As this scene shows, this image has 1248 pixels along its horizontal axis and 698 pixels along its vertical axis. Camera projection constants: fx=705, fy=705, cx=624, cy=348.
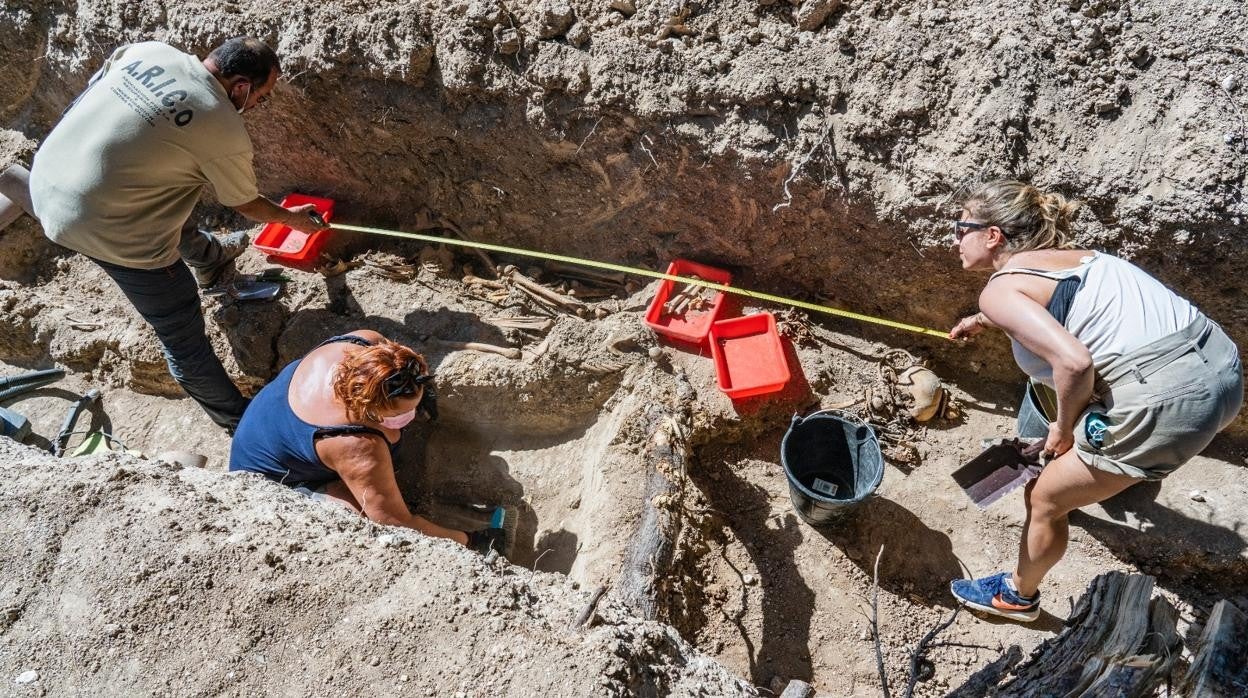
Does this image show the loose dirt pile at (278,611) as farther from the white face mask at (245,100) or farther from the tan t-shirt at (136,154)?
the white face mask at (245,100)

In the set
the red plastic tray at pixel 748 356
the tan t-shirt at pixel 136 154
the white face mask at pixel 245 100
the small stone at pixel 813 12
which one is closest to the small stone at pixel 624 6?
the small stone at pixel 813 12

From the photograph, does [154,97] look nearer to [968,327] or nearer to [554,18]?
[554,18]

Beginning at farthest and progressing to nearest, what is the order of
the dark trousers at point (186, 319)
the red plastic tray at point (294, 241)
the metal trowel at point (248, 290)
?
1. the red plastic tray at point (294, 241)
2. the metal trowel at point (248, 290)
3. the dark trousers at point (186, 319)

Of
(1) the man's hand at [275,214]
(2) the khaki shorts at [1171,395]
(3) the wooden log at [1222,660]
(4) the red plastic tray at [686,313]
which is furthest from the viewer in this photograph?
(4) the red plastic tray at [686,313]

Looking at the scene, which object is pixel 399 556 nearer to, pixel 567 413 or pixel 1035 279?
pixel 567 413

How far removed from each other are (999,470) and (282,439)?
3.43 metres

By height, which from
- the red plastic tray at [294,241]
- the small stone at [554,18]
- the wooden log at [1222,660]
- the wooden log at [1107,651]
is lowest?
the wooden log at [1107,651]

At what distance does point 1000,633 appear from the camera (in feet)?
10.8

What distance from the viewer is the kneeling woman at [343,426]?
3.03 m

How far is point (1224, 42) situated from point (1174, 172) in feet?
1.92

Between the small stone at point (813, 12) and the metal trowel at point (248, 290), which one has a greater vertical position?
the small stone at point (813, 12)

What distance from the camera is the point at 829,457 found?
376 centimetres

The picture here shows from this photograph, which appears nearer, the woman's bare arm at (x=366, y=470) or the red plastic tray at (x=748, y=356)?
the woman's bare arm at (x=366, y=470)

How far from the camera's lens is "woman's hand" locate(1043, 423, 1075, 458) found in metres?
2.63
